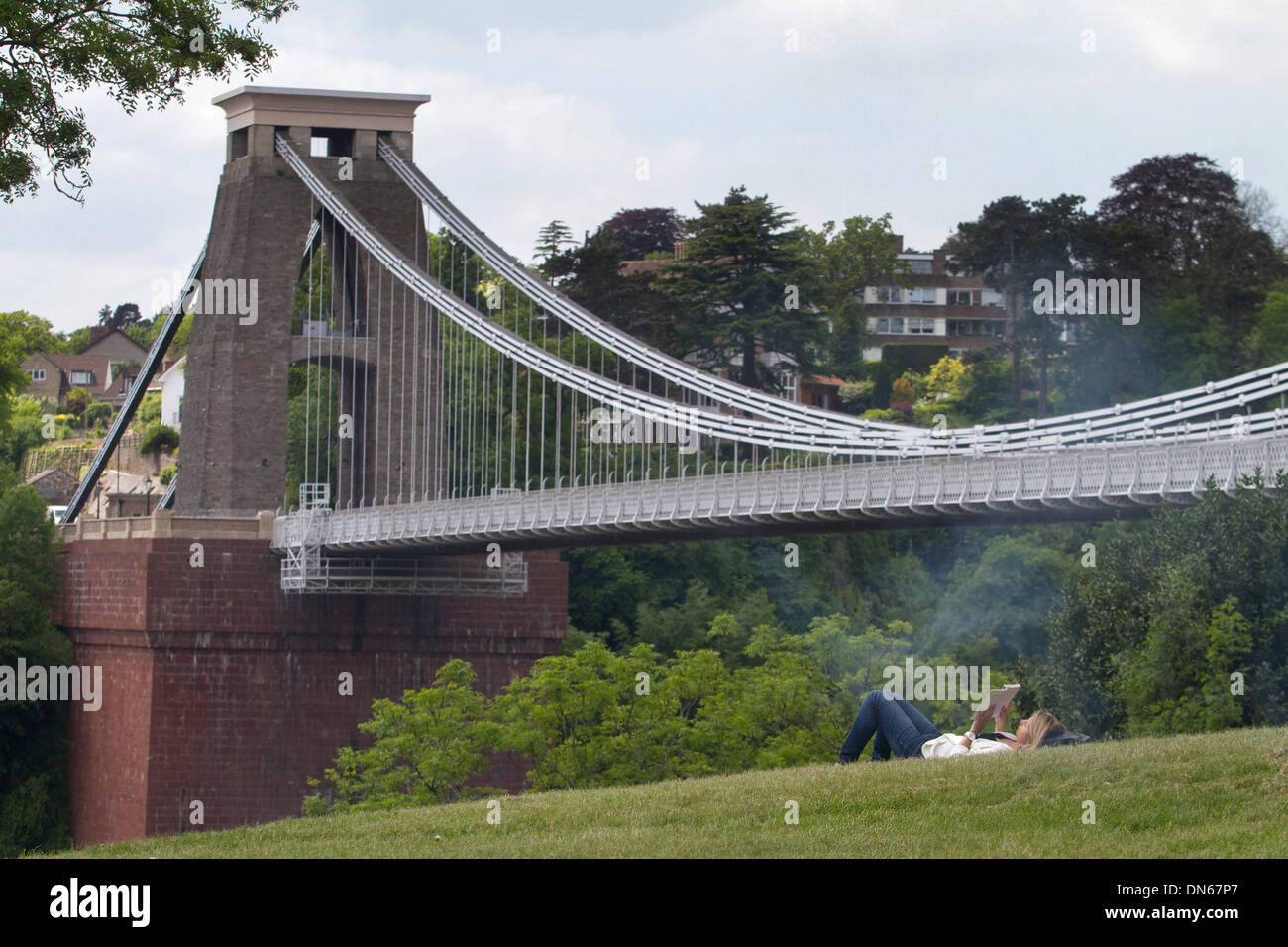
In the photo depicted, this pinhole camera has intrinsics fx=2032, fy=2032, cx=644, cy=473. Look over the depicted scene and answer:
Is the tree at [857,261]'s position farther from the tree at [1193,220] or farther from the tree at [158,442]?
the tree at [158,442]

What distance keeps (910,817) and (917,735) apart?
242cm

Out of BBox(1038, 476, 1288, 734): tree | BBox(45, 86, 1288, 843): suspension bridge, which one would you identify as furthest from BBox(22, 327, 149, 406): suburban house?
BBox(1038, 476, 1288, 734): tree

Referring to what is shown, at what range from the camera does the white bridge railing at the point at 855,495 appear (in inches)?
1045

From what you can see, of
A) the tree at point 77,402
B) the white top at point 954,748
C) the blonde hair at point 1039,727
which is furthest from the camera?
the tree at point 77,402

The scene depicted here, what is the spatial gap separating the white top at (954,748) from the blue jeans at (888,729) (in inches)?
5.5

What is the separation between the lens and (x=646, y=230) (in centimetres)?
10000

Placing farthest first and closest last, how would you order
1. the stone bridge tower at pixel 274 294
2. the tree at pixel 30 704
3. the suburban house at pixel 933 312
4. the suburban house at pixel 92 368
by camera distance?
1. the suburban house at pixel 92 368
2. the suburban house at pixel 933 312
3. the stone bridge tower at pixel 274 294
4. the tree at pixel 30 704

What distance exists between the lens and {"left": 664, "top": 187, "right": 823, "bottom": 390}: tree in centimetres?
6969

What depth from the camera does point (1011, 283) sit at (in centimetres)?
7256

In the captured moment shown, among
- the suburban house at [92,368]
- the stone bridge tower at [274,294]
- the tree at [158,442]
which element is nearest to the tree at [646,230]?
the tree at [158,442]

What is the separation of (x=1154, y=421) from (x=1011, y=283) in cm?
4332

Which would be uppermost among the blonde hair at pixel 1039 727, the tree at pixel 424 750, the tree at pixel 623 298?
the tree at pixel 623 298
